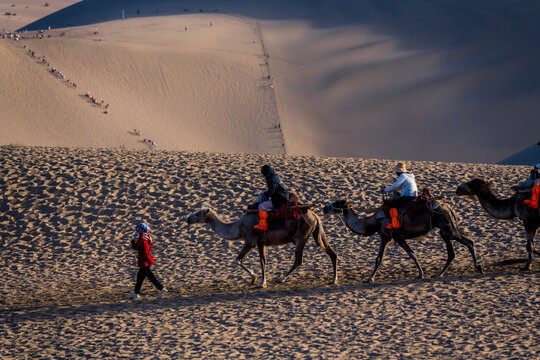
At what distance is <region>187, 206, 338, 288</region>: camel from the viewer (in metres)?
11.8

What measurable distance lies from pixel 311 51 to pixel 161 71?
12.5 m

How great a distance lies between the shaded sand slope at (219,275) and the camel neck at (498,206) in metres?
0.99

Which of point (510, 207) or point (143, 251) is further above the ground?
point (510, 207)

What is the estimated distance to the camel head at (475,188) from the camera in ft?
41.0

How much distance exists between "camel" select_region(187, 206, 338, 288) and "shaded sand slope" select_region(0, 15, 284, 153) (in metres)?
25.1

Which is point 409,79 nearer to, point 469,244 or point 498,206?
point 498,206

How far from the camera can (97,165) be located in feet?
66.6

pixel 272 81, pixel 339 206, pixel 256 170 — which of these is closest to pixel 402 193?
pixel 339 206

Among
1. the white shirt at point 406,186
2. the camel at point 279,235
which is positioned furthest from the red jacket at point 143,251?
the white shirt at point 406,186

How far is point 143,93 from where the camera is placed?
42.9 metres

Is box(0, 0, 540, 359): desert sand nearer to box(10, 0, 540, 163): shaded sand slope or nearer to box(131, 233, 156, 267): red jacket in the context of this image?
box(10, 0, 540, 163): shaded sand slope

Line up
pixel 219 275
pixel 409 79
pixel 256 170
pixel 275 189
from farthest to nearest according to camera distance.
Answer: pixel 409 79 → pixel 256 170 → pixel 219 275 → pixel 275 189

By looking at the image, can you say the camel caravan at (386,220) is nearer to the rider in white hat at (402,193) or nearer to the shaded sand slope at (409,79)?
the rider in white hat at (402,193)

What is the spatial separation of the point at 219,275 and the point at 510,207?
5.76 meters
